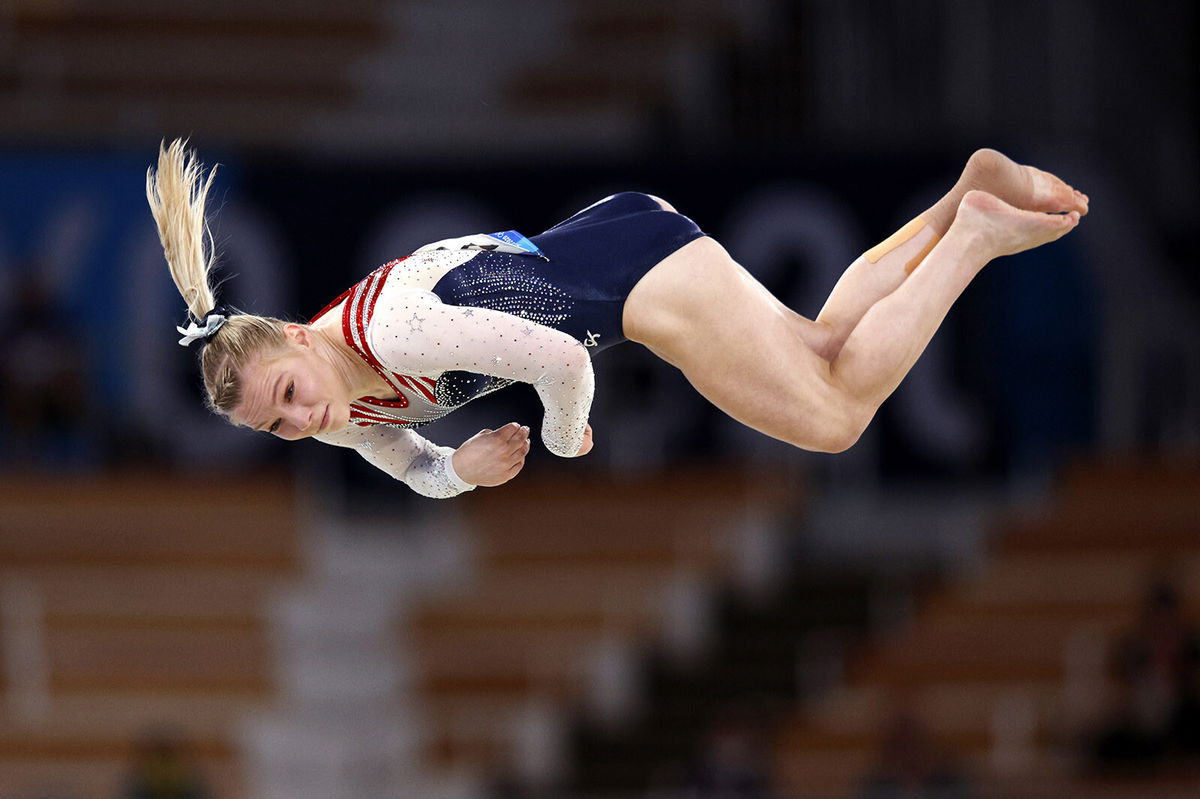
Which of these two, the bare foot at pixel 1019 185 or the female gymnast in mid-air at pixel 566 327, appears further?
the bare foot at pixel 1019 185

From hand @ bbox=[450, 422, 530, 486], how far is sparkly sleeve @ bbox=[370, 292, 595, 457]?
0.27m

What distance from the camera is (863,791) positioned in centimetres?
900

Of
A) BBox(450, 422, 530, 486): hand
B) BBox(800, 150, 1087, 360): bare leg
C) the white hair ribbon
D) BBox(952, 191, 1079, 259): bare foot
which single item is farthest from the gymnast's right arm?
BBox(952, 191, 1079, 259): bare foot

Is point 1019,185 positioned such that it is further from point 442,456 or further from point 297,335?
point 297,335

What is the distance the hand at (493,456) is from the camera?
4.59 metres

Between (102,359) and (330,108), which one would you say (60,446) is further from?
(330,108)

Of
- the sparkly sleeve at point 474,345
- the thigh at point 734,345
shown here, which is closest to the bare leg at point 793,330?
the thigh at point 734,345

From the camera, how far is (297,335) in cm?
443

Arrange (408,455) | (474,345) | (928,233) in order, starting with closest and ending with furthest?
(474,345) → (408,455) → (928,233)

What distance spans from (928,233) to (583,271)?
3.30 feet

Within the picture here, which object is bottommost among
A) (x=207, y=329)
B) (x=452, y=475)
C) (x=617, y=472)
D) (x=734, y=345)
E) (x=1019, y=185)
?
(x=617, y=472)

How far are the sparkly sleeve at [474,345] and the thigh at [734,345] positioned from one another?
39 centimetres

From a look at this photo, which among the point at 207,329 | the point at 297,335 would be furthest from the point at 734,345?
the point at 207,329

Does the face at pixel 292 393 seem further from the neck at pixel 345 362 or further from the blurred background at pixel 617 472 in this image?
the blurred background at pixel 617 472
